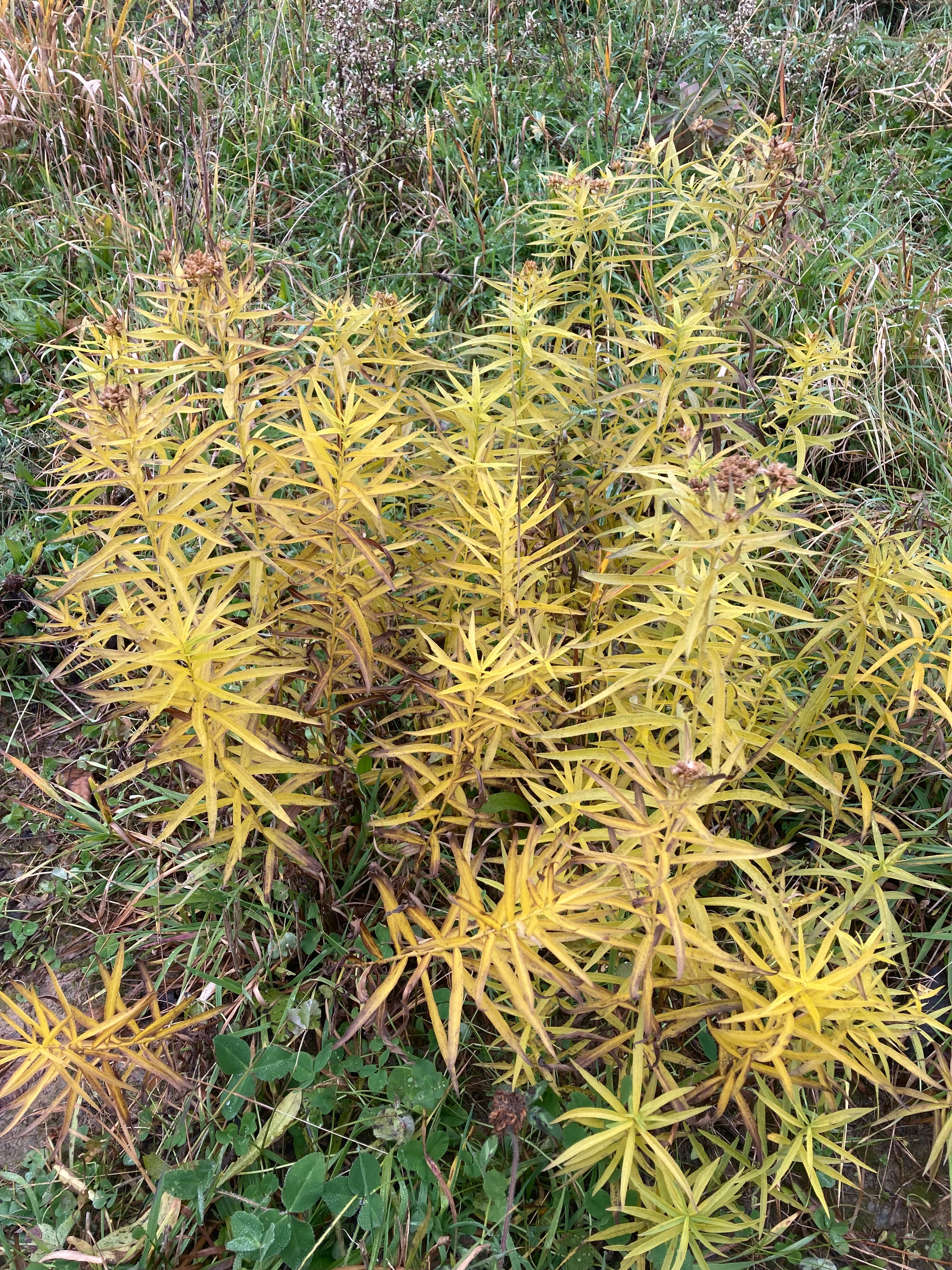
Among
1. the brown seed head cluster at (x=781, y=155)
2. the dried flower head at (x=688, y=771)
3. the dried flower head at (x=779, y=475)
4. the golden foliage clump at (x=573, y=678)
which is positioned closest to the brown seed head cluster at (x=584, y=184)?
the golden foliage clump at (x=573, y=678)

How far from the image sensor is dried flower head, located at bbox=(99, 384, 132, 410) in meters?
1.54

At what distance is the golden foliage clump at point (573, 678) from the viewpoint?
1.47 metres

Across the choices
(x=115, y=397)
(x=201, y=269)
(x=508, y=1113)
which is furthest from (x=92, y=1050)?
(x=201, y=269)

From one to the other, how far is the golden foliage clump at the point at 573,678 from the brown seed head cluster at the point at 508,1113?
0.06m

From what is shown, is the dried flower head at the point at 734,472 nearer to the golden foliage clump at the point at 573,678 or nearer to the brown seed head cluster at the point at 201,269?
the golden foliage clump at the point at 573,678

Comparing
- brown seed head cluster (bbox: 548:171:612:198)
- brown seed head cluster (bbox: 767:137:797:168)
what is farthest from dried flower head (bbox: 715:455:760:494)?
brown seed head cluster (bbox: 548:171:612:198)

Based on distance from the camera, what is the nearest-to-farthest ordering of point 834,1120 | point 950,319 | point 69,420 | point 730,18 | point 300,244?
1. point 834,1120
2. point 69,420
3. point 950,319
4. point 300,244
5. point 730,18

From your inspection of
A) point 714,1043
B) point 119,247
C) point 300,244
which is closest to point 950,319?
point 300,244

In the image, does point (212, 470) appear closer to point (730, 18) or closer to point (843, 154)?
point (843, 154)

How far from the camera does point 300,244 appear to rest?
3604mm

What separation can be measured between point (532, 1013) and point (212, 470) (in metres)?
0.99

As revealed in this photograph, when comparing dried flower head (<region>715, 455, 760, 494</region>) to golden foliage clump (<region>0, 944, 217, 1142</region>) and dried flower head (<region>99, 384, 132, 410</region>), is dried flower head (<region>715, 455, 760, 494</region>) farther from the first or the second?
golden foliage clump (<region>0, 944, 217, 1142</region>)

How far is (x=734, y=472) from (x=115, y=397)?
0.94 m

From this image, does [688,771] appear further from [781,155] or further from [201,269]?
[781,155]
